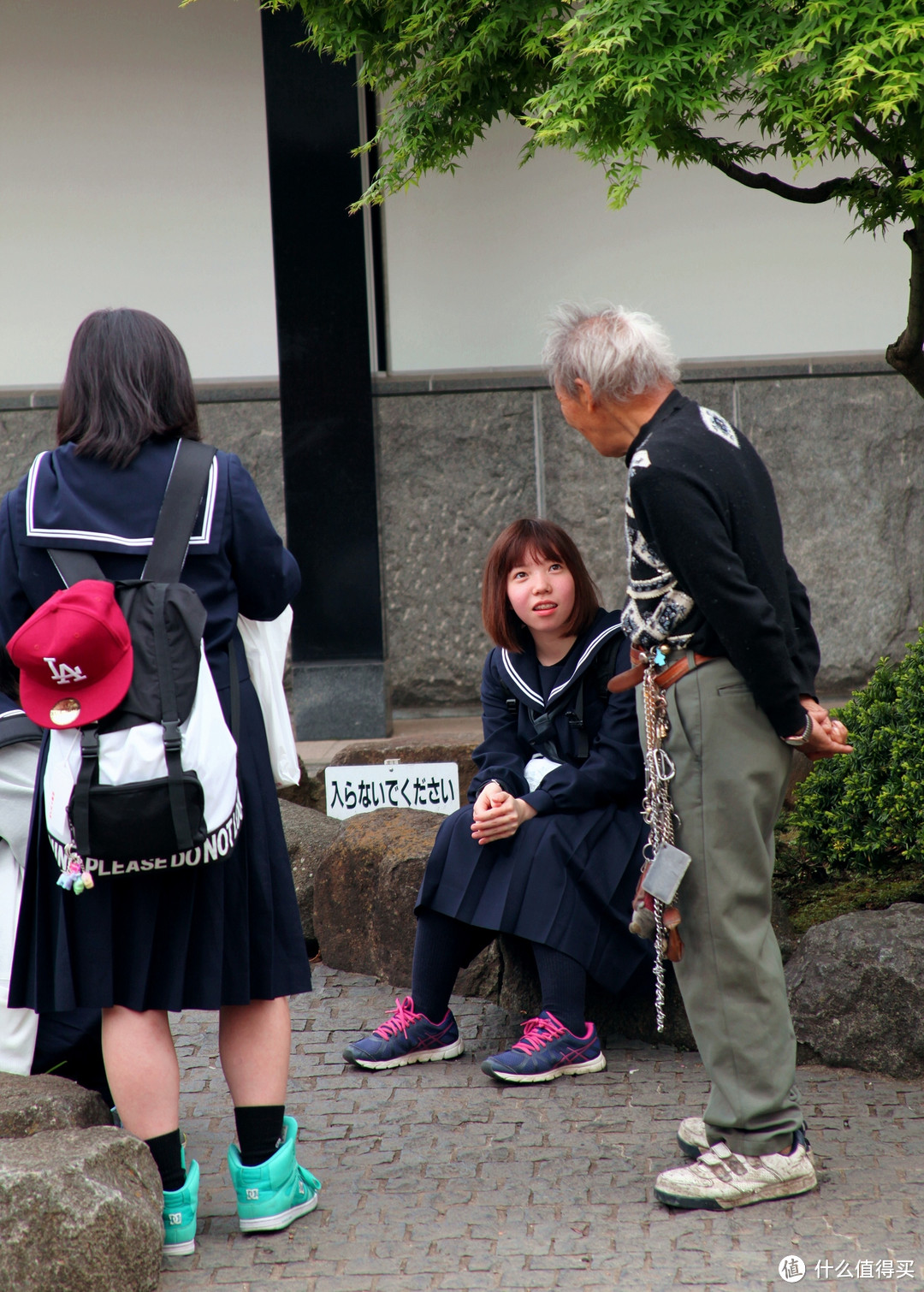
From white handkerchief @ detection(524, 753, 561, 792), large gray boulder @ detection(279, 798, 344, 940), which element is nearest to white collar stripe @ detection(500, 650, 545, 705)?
white handkerchief @ detection(524, 753, 561, 792)

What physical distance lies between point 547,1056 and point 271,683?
1.31m

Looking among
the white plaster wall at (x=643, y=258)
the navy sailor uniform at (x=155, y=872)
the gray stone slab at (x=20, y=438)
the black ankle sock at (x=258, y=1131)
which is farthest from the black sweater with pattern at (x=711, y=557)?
the gray stone slab at (x=20, y=438)

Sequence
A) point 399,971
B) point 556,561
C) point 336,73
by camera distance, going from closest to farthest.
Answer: point 556,561 < point 399,971 < point 336,73

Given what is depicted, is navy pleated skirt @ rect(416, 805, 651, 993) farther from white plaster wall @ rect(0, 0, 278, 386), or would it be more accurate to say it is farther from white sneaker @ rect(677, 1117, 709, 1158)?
white plaster wall @ rect(0, 0, 278, 386)

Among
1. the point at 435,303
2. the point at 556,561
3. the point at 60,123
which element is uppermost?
the point at 60,123

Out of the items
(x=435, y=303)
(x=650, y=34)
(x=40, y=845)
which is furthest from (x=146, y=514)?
(x=435, y=303)

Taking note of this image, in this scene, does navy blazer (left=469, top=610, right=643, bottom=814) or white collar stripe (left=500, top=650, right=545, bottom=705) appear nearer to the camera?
navy blazer (left=469, top=610, right=643, bottom=814)

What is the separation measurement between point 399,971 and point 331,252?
364 cm

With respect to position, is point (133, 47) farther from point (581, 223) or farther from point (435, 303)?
point (581, 223)

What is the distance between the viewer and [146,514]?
8.08ft

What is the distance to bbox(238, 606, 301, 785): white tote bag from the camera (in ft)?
8.77

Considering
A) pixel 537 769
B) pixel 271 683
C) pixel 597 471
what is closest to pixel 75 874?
pixel 271 683

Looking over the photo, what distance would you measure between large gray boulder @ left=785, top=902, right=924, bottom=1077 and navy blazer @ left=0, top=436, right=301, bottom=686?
1.73m

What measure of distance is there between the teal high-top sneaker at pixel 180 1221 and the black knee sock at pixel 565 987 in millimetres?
1161
